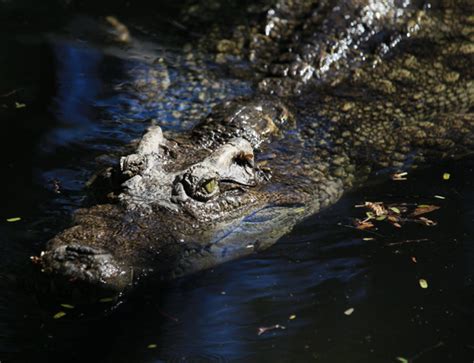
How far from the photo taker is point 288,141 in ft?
25.1

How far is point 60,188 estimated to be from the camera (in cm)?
716

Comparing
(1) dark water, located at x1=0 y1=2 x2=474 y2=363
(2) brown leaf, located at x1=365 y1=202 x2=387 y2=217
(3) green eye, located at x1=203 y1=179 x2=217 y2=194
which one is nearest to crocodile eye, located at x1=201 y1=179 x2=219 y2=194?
(3) green eye, located at x1=203 y1=179 x2=217 y2=194

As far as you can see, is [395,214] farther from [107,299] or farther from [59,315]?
[59,315]

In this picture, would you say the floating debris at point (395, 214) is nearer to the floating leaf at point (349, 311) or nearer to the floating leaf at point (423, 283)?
the floating leaf at point (423, 283)

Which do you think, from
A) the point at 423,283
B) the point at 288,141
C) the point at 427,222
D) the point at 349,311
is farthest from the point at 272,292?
the point at 288,141

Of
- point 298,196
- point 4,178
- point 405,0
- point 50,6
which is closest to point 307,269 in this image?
point 298,196

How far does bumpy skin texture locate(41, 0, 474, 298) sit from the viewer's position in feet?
19.1

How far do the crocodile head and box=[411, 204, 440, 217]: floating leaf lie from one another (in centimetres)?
102

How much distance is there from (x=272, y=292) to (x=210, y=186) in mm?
1060

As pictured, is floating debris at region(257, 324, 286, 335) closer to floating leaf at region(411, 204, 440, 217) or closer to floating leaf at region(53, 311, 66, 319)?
floating leaf at region(53, 311, 66, 319)

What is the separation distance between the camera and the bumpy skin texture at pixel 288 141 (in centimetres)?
583

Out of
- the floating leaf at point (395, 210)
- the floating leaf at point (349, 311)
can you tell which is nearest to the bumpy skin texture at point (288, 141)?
the floating leaf at point (395, 210)

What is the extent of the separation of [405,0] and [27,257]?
5.76 m

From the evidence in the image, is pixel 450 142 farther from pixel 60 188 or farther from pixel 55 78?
pixel 55 78
